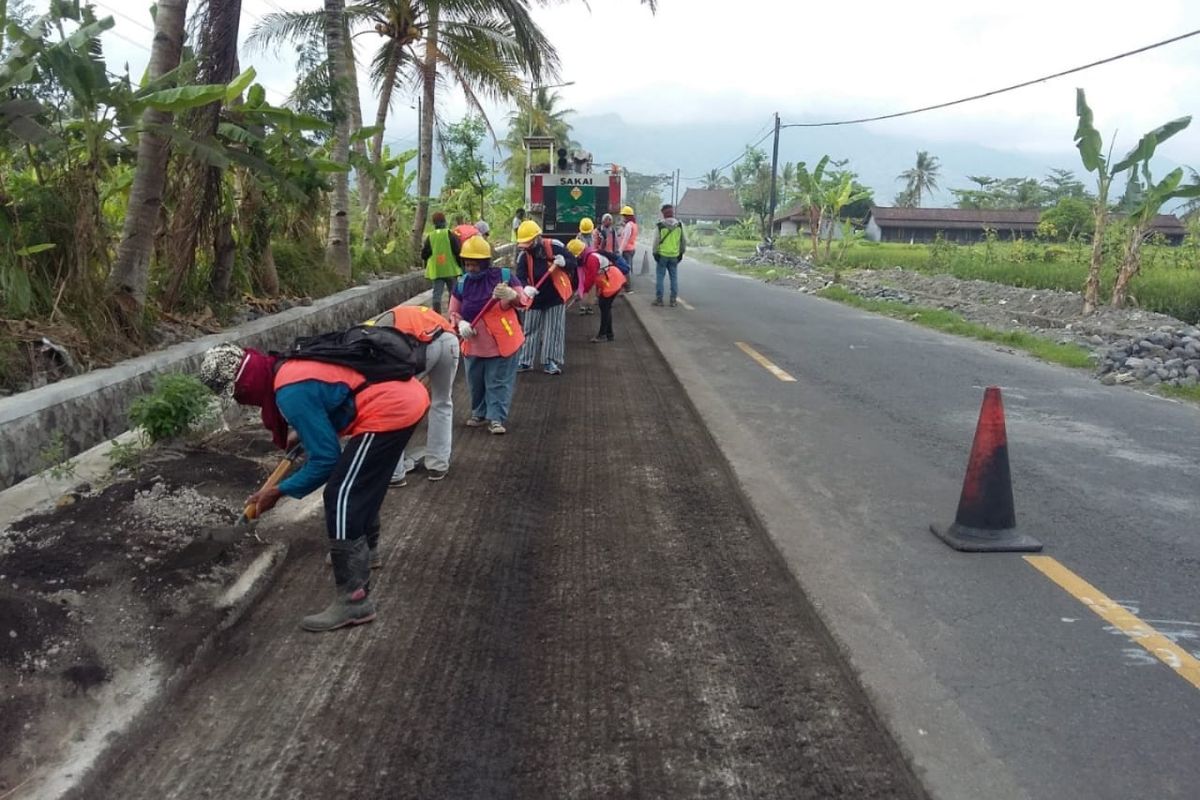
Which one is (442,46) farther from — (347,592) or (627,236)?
(347,592)

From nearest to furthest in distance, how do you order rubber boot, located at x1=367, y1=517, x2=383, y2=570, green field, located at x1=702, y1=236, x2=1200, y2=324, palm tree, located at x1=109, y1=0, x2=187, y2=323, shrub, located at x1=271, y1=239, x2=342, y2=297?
1. rubber boot, located at x1=367, y1=517, x2=383, y2=570
2. palm tree, located at x1=109, y1=0, x2=187, y2=323
3. shrub, located at x1=271, y1=239, x2=342, y2=297
4. green field, located at x1=702, y1=236, x2=1200, y2=324

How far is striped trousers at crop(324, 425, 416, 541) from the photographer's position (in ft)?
12.2

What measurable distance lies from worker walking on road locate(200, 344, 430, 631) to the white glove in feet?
9.53

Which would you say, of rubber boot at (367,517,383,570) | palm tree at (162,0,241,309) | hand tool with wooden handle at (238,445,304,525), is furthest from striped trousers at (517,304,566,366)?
hand tool with wooden handle at (238,445,304,525)

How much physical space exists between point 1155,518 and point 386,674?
4.64 meters

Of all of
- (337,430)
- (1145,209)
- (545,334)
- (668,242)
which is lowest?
(545,334)

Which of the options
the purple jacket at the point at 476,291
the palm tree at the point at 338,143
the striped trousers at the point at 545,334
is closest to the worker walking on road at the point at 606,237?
the palm tree at the point at 338,143

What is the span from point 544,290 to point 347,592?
5.51 m

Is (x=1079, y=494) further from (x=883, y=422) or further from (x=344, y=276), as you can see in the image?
(x=344, y=276)

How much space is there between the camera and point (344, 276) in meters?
13.3

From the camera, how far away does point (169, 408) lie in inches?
222

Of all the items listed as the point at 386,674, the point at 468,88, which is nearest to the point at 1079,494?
the point at 386,674

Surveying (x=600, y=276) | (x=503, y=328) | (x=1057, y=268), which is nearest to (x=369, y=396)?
(x=503, y=328)

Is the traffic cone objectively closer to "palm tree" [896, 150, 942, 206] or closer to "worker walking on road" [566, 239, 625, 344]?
"worker walking on road" [566, 239, 625, 344]
